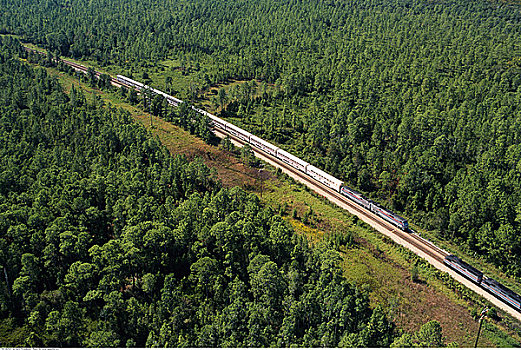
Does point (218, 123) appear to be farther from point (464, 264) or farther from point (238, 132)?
point (464, 264)

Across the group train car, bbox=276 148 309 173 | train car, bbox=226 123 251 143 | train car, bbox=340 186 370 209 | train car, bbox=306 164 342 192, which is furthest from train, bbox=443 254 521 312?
train car, bbox=226 123 251 143

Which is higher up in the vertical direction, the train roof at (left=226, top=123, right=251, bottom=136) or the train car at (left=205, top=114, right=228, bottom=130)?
the train roof at (left=226, top=123, right=251, bottom=136)

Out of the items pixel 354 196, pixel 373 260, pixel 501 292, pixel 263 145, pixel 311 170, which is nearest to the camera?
pixel 501 292

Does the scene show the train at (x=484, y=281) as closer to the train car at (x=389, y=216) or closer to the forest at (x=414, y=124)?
the forest at (x=414, y=124)

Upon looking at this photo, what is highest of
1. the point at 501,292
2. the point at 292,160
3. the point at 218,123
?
the point at 501,292

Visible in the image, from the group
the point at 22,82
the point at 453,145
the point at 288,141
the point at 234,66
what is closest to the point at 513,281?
the point at 453,145

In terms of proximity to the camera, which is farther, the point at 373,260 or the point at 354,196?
the point at 354,196

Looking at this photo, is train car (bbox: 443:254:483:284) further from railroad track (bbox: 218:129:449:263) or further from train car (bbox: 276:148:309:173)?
train car (bbox: 276:148:309:173)

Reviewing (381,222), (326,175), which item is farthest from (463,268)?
(326,175)
